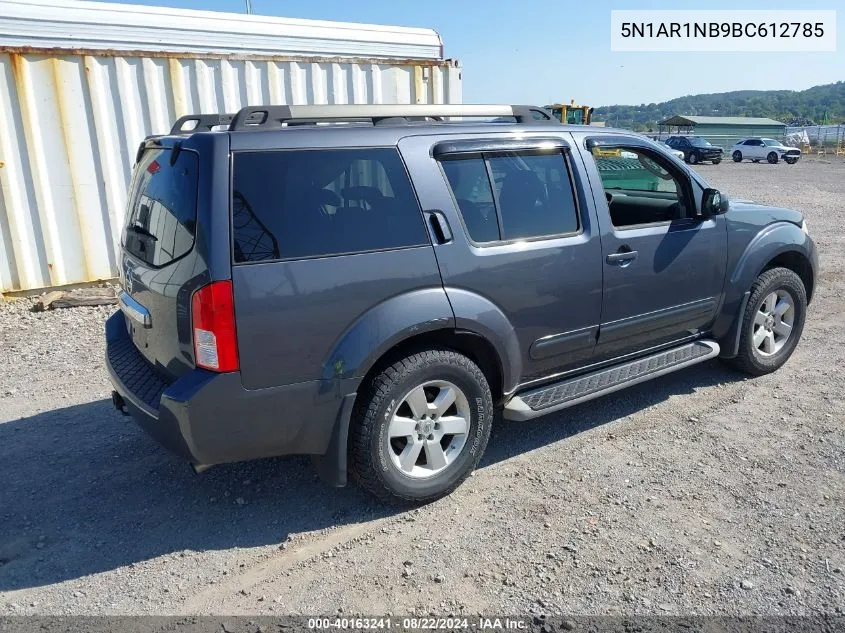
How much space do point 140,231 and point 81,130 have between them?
462cm

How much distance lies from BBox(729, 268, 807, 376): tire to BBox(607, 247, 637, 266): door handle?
52.0 inches

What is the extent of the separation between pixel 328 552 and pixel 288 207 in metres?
1.59

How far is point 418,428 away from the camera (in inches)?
135

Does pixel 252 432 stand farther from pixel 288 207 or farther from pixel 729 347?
pixel 729 347

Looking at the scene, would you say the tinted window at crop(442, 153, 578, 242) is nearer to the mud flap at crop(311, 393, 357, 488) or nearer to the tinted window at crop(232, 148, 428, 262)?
the tinted window at crop(232, 148, 428, 262)

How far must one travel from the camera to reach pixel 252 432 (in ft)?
9.94

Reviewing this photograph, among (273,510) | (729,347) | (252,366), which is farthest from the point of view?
(729,347)

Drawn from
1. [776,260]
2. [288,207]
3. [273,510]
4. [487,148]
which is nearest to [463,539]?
[273,510]

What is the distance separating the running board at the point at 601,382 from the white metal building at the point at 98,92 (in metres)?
5.72

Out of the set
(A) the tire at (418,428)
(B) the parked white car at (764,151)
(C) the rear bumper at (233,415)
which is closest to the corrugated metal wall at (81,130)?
(C) the rear bumper at (233,415)

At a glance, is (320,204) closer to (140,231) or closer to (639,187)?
(140,231)

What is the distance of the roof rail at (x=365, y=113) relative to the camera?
325cm

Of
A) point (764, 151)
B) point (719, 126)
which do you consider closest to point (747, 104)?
point (719, 126)

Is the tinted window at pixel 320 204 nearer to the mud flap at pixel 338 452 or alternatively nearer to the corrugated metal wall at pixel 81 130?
the mud flap at pixel 338 452
